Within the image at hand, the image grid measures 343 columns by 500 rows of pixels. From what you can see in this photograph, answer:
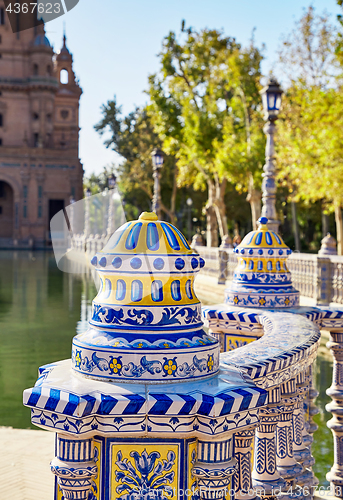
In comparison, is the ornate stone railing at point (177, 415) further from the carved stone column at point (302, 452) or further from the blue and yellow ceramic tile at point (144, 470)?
the carved stone column at point (302, 452)

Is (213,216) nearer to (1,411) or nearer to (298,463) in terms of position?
(1,411)

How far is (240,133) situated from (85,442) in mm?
25495

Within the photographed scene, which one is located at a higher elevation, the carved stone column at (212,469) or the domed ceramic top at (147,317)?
the domed ceramic top at (147,317)

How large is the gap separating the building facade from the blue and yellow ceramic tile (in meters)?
56.2

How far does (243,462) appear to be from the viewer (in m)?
2.23

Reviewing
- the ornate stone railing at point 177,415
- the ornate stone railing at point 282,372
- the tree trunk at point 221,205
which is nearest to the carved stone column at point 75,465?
the ornate stone railing at point 177,415

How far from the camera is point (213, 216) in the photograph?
107 feet

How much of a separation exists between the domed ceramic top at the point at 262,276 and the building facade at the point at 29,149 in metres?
54.3

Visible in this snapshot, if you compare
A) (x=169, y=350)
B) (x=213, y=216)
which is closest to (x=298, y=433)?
(x=169, y=350)

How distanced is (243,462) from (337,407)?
6.80ft

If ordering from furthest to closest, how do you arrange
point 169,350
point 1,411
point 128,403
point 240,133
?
point 240,133 → point 1,411 → point 169,350 → point 128,403

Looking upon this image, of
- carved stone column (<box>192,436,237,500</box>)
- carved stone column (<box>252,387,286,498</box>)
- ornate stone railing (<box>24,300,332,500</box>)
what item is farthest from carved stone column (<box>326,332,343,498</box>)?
carved stone column (<box>192,436,237,500</box>)

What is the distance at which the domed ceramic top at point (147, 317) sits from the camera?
1832 millimetres

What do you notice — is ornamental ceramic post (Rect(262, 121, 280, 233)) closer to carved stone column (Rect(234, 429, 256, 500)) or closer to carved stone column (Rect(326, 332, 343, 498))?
carved stone column (Rect(326, 332, 343, 498))
